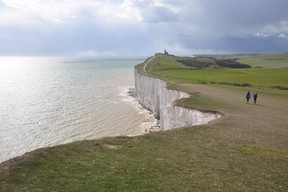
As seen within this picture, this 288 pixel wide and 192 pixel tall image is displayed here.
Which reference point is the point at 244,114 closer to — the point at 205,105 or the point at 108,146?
the point at 205,105

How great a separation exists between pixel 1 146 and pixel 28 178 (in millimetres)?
25143

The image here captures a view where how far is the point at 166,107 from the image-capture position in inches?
1223

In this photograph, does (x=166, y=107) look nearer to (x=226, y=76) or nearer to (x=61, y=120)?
(x=61, y=120)

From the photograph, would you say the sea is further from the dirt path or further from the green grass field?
the dirt path

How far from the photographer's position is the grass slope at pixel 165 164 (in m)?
10.1

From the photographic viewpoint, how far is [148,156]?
43.8 feet

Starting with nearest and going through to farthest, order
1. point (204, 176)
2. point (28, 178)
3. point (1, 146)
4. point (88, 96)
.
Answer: point (28, 178), point (204, 176), point (1, 146), point (88, 96)

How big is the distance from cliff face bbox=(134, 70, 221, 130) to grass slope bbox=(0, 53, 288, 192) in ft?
20.3

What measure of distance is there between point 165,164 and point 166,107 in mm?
18767

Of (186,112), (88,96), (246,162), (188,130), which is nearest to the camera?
(246,162)

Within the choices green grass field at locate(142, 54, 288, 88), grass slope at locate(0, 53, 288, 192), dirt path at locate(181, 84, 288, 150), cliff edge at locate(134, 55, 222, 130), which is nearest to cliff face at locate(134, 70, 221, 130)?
cliff edge at locate(134, 55, 222, 130)

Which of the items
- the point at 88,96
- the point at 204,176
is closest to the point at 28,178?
the point at 204,176

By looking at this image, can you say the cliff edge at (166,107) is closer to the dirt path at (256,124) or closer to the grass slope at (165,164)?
the dirt path at (256,124)

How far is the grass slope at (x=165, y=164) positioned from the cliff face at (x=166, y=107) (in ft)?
20.3
